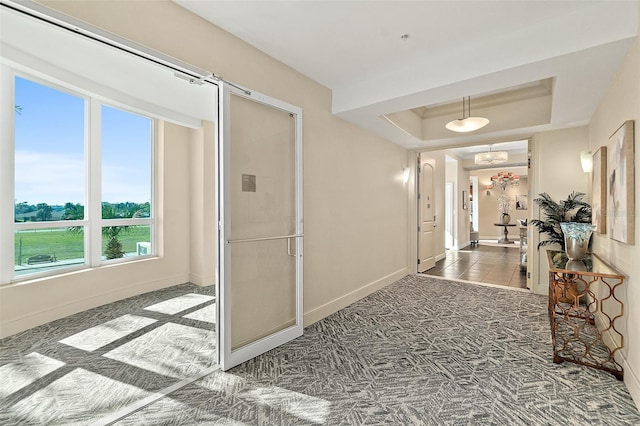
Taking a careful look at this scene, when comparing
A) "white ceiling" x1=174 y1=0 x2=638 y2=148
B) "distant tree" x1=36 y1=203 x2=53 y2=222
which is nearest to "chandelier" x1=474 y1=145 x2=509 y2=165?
"white ceiling" x1=174 y1=0 x2=638 y2=148

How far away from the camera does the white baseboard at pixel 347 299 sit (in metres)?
3.56

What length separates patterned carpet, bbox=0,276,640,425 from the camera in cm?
196

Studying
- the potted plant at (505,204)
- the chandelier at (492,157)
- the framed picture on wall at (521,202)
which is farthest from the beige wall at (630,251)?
the framed picture on wall at (521,202)

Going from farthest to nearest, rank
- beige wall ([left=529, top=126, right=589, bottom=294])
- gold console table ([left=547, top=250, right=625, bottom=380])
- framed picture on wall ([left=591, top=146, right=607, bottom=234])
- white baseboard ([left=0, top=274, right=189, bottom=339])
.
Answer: beige wall ([left=529, top=126, right=589, bottom=294]), white baseboard ([left=0, top=274, right=189, bottom=339]), framed picture on wall ([left=591, top=146, right=607, bottom=234]), gold console table ([left=547, top=250, right=625, bottom=380])

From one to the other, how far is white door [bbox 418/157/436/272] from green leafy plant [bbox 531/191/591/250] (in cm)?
210

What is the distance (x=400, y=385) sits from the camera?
231cm

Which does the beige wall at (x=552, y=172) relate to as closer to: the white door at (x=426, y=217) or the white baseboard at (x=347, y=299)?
the white door at (x=426, y=217)

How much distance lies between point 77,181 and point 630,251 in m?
6.01

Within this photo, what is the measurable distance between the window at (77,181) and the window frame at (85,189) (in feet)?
0.05

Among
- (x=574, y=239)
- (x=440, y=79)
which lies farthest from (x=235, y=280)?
(x=574, y=239)

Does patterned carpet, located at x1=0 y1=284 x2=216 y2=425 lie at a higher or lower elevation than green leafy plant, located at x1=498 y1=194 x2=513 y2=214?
lower

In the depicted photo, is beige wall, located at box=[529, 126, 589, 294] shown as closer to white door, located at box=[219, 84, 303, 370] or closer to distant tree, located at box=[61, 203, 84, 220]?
white door, located at box=[219, 84, 303, 370]

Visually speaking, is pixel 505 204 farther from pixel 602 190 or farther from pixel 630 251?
pixel 630 251

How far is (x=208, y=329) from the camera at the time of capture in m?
3.35
